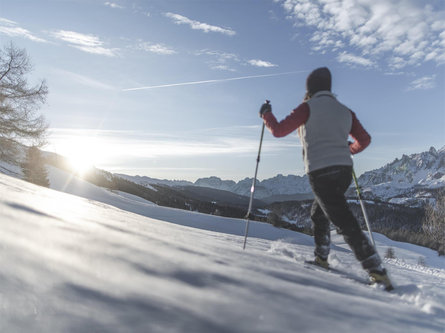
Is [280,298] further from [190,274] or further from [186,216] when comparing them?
[186,216]

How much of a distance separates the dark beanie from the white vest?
0.39ft

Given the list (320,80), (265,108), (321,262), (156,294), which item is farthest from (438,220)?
(156,294)

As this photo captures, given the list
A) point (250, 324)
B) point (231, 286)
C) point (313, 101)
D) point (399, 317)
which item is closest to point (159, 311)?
point (250, 324)

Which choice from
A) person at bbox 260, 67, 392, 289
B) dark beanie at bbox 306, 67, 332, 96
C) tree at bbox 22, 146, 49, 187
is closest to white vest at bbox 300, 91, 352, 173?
person at bbox 260, 67, 392, 289

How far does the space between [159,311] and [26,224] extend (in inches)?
52.9

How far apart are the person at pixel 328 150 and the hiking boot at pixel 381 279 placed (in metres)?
0.03

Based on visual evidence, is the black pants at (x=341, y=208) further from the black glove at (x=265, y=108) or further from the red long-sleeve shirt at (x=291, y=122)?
the black glove at (x=265, y=108)

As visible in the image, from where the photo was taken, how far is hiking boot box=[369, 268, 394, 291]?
2369 mm

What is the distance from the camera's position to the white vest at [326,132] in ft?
9.06

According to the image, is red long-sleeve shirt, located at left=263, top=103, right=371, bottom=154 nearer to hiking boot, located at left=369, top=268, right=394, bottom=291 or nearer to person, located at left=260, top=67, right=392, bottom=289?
person, located at left=260, top=67, right=392, bottom=289

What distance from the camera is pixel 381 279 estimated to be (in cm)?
245

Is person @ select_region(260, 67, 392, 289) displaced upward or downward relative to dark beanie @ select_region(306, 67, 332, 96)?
downward

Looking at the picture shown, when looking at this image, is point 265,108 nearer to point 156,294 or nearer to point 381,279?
point 381,279

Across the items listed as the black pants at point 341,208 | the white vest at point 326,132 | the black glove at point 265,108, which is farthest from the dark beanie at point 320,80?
the black pants at point 341,208
